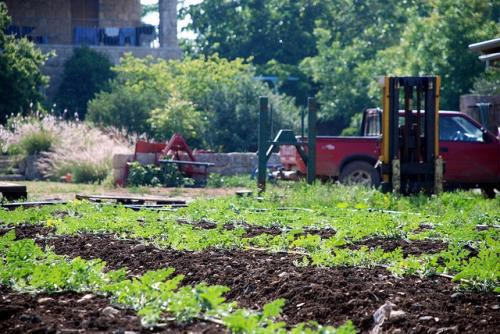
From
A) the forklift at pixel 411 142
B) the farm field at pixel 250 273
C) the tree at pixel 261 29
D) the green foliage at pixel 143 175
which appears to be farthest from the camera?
the tree at pixel 261 29

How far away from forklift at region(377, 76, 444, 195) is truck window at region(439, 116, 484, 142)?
2.56 m

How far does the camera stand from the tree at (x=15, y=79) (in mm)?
36406

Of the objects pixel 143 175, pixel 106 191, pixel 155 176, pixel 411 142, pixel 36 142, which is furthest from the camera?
pixel 36 142

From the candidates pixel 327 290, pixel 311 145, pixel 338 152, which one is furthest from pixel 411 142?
pixel 327 290

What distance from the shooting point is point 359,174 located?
74.4 ft

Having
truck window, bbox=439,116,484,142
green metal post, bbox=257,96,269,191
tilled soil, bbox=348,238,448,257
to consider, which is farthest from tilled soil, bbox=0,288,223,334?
truck window, bbox=439,116,484,142

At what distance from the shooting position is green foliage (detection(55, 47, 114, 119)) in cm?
4488

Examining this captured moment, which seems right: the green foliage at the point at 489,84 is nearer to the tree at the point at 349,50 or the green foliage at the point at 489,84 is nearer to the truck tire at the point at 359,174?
the truck tire at the point at 359,174

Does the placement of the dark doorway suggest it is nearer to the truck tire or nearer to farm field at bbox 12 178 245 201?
farm field at bbox 12 178 245 201

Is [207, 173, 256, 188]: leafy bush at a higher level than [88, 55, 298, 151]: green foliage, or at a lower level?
lower

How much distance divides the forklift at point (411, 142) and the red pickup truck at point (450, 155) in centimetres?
234

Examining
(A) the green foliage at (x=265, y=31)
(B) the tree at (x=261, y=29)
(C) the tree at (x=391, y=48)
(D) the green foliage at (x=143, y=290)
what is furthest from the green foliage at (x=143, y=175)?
(A) the green foliage at (x=265, y=31)

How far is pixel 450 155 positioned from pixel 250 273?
1370cm

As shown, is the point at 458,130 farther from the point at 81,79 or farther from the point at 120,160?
the point at 81,79
